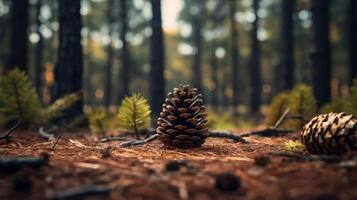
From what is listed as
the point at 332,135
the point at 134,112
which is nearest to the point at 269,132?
the point at 134,112

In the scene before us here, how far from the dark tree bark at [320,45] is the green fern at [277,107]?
2.40 metres

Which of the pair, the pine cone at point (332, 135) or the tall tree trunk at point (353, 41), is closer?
the pine cone at point (332, 135)

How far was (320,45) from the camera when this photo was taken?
7.03 meters

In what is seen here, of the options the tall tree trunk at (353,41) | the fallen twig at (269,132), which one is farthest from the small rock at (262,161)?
the tall tree trunk at (353,41)

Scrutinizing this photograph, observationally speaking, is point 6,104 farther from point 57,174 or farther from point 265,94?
point 265,94

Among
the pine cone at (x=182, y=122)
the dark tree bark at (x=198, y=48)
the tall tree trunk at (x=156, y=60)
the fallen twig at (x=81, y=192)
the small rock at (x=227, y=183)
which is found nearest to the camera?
the fallen twig at (x=81, y=192)

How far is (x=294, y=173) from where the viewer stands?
82.8 inches

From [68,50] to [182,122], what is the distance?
3596 mm

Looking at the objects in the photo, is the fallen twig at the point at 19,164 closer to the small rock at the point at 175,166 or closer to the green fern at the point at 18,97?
the small rock at the point at 175,166

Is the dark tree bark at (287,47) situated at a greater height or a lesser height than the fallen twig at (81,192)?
greater

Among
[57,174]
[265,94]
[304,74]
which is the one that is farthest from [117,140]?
[265,94]

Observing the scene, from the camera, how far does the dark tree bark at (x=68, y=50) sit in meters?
6.20

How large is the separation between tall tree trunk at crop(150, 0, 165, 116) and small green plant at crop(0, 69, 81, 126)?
3.45 m

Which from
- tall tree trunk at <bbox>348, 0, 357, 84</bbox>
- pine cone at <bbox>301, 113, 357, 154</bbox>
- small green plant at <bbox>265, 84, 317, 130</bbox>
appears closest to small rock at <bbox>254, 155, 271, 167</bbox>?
pine cone at <bbox>301, 113, 357, 154</bbox>
